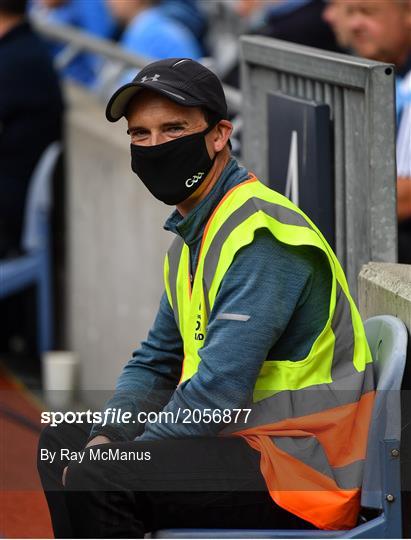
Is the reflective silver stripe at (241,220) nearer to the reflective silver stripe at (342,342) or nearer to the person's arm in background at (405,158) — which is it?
the reflective silver stripe at (342,342)

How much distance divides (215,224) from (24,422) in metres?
2.67

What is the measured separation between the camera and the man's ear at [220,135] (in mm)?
3484

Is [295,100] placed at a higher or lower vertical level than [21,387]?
higher

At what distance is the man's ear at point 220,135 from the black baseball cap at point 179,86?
0.09 ft

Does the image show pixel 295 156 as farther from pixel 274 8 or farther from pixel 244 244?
pixel 274 8

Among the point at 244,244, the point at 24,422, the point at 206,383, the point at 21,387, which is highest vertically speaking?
the point at 244,244

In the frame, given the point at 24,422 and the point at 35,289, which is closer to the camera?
the point at 24,422

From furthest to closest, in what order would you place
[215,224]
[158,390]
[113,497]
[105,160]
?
[105,160]
[158,390]
[215,224]
[113,497]

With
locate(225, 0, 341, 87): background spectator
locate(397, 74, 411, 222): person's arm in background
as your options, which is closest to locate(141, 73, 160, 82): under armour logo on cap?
locate(397, 74, 411, 222): person's arm in background

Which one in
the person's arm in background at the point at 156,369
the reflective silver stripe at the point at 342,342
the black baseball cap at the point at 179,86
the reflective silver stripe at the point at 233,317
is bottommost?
the person's arm in background at the point at 156,369

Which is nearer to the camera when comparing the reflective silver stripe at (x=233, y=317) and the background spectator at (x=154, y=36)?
the reflective silver stripe at (x=233, y=317)

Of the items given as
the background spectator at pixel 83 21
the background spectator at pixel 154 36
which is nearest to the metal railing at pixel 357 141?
the background spectator at pixel 154 36

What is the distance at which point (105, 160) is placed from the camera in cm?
759

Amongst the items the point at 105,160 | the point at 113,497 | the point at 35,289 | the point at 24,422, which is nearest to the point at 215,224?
the point at 113,497
